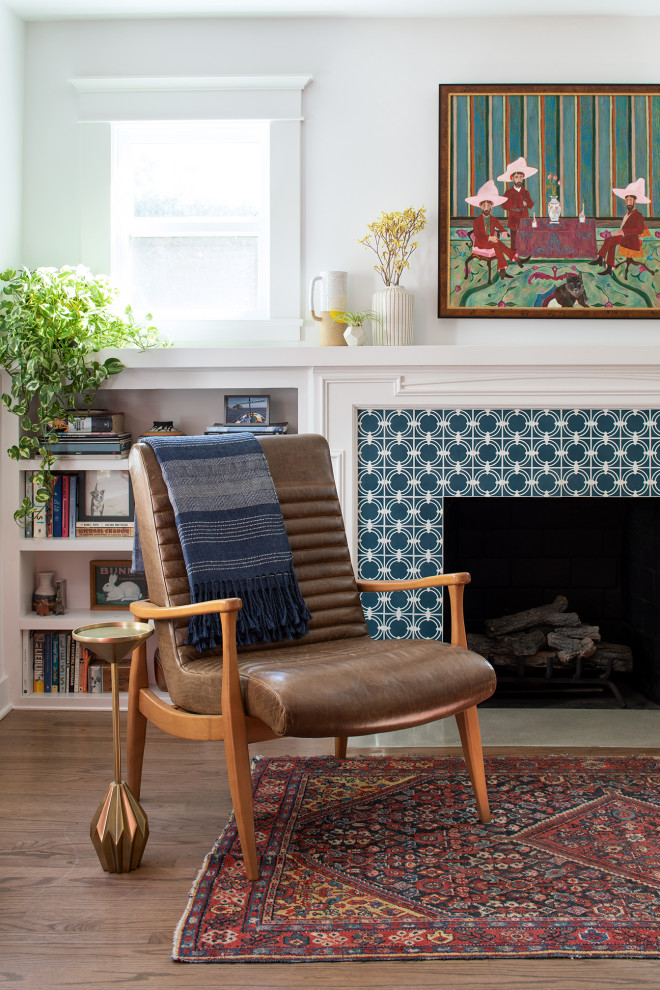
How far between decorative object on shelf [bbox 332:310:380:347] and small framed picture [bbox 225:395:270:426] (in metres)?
0.40

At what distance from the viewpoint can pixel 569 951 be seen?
1.72 meters

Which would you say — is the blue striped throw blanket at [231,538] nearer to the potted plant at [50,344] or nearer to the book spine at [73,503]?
the potted plant at [50,344]

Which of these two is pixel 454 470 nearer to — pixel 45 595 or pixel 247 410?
pixel 247 410

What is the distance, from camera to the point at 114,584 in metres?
3.52

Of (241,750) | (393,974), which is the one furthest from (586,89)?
(393,974)

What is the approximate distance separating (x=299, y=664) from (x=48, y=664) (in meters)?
1.69

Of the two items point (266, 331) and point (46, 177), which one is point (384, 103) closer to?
point (266, 331)

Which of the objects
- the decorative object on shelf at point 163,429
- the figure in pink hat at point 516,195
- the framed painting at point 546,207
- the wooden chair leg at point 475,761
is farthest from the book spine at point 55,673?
the figure in pink hat at point 516,195

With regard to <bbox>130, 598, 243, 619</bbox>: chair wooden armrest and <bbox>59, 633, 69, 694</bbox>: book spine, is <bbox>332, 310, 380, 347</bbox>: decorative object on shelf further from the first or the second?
<bbox>59, 633, 69, 694</bbox>: book spine

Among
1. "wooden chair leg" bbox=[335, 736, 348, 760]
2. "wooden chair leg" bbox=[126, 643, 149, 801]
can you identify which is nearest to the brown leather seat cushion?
"wooden chair leg" bbox=[126, 643, 149, 801]

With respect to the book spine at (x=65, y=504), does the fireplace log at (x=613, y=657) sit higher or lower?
lower

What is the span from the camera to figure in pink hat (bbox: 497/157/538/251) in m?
3.40

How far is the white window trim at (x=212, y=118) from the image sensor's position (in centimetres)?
341

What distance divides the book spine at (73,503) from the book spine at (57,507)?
4 centimetres
